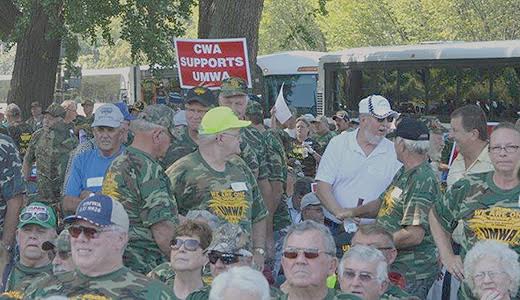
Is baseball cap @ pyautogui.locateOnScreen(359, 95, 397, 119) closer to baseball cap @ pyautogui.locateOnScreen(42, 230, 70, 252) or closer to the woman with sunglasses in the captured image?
the woman with sunglasses

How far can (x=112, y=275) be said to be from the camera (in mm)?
5707

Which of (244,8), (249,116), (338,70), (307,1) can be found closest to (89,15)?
(244,8)

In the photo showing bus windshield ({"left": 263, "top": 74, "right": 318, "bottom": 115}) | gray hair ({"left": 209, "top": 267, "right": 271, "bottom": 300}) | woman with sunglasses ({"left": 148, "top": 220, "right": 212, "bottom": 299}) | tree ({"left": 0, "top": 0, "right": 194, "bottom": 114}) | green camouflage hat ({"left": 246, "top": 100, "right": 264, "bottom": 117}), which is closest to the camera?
gray hair ({"left": 209, "top": 267, "right": 271, "bottom": 300})

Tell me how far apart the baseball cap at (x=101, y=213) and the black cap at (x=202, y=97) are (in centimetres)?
328

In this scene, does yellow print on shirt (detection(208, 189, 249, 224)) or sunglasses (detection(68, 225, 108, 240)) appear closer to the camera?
sunglasses (detection(68, 225, 108, 240))

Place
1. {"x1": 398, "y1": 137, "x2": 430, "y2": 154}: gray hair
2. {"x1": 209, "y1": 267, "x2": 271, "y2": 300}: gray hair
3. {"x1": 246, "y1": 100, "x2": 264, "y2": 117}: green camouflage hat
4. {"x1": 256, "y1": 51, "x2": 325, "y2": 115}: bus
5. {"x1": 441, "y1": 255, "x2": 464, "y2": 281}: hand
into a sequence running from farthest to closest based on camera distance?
{"x1": 256, "y1": 51, "x2": 325, "y2": 115}: bus < {"x1": 246, "y1": 100, "x2": 264, "y2": 117}: green camouflage hat < {"x1": 398, "y1": 137, "x2": 430, "y2": 154}: gray hair < {"x1": 441, "y1": 255, "x2": 464, "y2": 281}: hand < {"x1": 209, "y1": 267, "x2": 271, "y2": 300}: gray hair

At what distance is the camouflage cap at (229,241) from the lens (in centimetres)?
677

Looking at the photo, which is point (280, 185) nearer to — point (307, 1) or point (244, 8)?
point (244, 8)

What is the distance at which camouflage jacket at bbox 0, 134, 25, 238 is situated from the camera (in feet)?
29.2

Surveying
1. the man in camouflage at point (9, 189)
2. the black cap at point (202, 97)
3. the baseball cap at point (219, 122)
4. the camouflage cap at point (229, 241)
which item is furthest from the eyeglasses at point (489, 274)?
the man in camouflage at point (9, 189)

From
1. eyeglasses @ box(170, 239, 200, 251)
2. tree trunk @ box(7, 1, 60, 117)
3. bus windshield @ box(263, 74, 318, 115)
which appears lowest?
eyeglasses @ box(170, 239, 200, 251)

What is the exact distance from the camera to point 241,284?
5.31 meters

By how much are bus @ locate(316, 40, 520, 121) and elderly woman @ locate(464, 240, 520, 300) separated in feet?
56.2

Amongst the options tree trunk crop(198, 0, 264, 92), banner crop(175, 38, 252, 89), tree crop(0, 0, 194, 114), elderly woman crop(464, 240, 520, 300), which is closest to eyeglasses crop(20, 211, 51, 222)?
elderly woman crop(464, 240, 520, 300)
